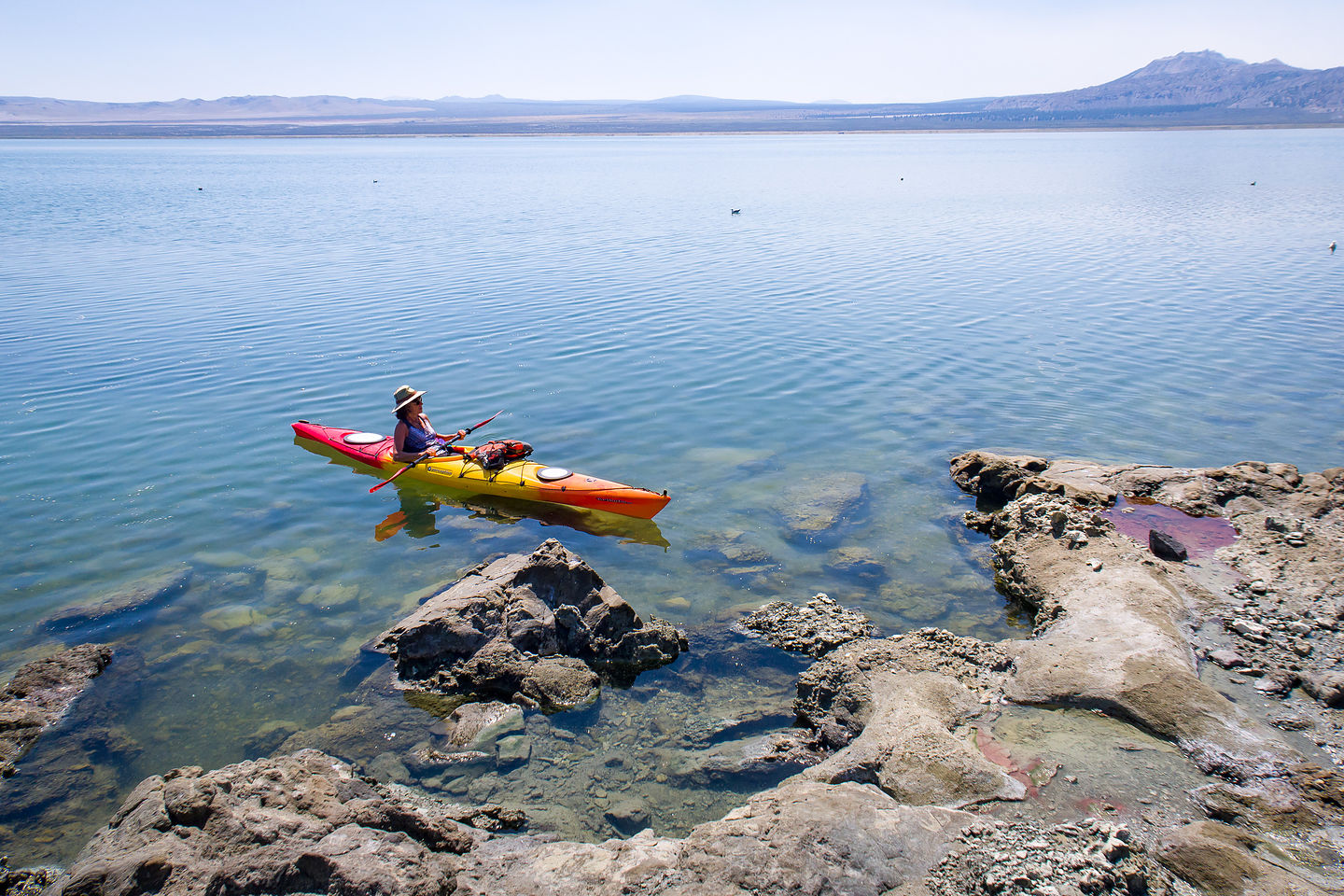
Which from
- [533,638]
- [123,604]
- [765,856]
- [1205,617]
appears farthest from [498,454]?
[1205,617]

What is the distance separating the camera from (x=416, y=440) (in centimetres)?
1173

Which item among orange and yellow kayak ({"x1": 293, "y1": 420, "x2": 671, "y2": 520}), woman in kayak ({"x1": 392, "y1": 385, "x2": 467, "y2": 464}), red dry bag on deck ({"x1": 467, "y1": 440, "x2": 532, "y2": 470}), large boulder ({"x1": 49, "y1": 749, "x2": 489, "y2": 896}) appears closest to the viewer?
large boulder ({"x1": 49, "y1": 749, "x2": 489, "y2": 896})

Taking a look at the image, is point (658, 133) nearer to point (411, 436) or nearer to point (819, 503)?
point (411, 436)

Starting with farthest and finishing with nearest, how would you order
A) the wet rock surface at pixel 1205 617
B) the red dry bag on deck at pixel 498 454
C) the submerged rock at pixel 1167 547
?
1. the red dry bag on deck at pixel 498 454
2. the submerged rock at pixel 1167 547
3. the wet rock surface at pixel 1205 617

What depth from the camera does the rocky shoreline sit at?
13.6 feet

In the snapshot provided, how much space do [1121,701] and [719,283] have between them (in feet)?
61.2

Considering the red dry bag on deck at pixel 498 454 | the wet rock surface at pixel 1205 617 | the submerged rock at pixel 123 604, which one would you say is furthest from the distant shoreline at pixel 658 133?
the submerged rock at pixel 123 604

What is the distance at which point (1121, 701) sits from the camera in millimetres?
5688

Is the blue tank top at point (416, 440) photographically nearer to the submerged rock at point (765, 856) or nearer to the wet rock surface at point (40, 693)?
the wet rock surface at point (40, 693)

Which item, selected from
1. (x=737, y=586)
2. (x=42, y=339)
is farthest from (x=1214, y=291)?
(x=42, y=339)

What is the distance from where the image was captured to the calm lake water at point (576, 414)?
7.08 metres

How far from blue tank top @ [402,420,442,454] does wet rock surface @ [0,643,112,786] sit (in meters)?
4.78

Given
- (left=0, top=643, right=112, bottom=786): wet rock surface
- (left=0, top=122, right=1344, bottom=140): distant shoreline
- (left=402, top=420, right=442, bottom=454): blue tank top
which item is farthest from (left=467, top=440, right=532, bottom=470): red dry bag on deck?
(left=0, top=122, right=1344, bottom=140): distant shoreline

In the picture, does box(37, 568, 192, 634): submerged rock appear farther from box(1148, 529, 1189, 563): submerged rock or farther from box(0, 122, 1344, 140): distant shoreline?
box(0, 122, 1344, 140): distant shoreline
